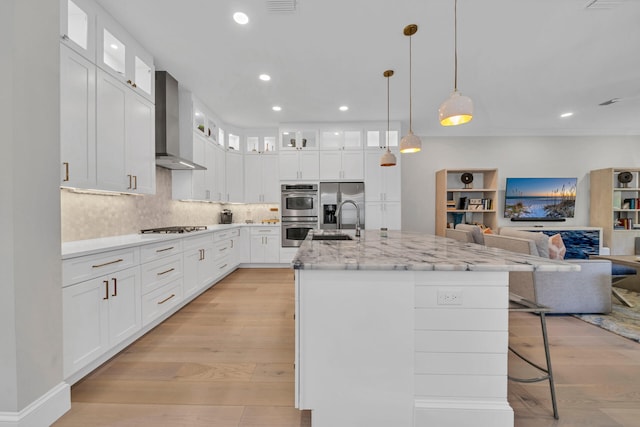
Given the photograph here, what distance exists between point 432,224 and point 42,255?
586 cm

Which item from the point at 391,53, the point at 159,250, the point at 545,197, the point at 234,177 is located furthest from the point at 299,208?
the point at 545,197

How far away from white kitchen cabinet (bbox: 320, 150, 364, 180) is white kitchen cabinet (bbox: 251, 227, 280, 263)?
1504 mm

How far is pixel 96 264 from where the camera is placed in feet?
5.73

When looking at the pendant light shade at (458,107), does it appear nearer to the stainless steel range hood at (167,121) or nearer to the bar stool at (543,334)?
the bar stool at (543,334)

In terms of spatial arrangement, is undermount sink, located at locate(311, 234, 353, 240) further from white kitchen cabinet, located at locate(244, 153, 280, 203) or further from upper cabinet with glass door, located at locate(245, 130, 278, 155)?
upper cabinet with glass door, located at locate(245, 130, 278, 155)

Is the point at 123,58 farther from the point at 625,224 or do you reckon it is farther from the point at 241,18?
the point at 625,224

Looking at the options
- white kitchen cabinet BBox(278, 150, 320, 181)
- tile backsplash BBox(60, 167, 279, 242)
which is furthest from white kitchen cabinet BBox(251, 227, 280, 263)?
white kitchen cabinet BBox(278, 150, 320, 181)

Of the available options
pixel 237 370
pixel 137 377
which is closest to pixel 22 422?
pixel 137 377

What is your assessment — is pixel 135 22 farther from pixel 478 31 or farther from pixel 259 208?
pixel 259 208

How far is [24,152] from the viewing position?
135cm

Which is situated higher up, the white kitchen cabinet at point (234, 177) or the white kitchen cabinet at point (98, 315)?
the white kitchen cabinet at point (234, 177)

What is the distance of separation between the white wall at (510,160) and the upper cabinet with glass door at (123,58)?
470 centimetres

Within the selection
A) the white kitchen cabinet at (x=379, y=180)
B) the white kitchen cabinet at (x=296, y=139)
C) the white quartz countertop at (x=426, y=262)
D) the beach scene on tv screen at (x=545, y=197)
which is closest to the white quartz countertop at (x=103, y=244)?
the white quartz countertop at (x=426, y=262)

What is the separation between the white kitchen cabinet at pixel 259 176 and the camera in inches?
206
